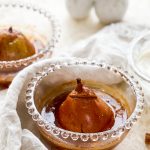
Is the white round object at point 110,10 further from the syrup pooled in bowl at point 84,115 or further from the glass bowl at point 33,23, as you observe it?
the syrup pooled in bowl at point 84,115

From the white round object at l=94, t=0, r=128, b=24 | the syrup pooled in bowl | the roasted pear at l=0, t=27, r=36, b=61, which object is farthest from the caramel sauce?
the white round object at l=94, t=0, r=128, b=24

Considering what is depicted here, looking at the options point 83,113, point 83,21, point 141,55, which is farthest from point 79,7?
point 83,113

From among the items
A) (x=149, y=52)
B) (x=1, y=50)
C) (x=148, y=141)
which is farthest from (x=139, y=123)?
(x=1, y=50)

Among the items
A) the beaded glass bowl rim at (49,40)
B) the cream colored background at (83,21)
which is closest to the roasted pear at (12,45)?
the beaded glass bowl rim at (49,40)

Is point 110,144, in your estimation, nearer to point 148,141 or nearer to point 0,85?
point 148,141

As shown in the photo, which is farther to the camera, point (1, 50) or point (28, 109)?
point (1, 50)

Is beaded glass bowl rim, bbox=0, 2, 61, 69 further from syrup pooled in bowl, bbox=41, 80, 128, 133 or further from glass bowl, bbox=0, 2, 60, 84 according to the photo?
syrup pooled in bowl, bbox=41, 80, 128, 133

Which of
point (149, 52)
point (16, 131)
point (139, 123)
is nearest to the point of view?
point (16, 131)
